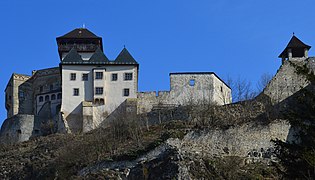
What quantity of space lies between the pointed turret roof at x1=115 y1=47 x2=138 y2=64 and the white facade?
42cm

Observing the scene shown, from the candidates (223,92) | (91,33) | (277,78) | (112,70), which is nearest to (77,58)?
(112,70)

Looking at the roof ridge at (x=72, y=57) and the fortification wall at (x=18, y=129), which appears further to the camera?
the roof ridge at (x=72, y=57)

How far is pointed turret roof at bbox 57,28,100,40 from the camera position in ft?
211

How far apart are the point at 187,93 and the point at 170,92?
1.42 m

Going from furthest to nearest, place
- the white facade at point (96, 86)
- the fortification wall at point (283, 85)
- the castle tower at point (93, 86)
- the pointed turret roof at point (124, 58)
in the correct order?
the pointed turret roof at point (124, 58) < the white facade at point (96, 86) < the castle tower at point (93, 86) < the fortification wall at point (283, 85)

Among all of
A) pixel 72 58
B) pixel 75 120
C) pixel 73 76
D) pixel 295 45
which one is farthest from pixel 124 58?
pixel 295 45

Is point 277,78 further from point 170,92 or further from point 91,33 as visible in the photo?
point 91,33

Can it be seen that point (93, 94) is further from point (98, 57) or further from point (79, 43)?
point (79, 43)

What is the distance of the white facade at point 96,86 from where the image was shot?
5603cm

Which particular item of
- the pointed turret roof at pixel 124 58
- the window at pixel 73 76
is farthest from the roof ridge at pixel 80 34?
the window at pixel 73 76

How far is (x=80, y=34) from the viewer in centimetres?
6519

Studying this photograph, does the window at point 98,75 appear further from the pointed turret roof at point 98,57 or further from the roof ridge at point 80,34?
the roof ridge at point 80,34

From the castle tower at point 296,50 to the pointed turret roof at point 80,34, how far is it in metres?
18.1

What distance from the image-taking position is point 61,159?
46.1m
